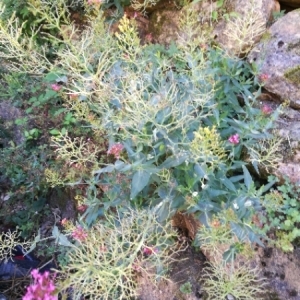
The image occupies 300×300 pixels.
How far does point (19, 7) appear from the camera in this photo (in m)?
3.21

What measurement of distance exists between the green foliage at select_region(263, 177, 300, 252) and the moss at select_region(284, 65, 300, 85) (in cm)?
61

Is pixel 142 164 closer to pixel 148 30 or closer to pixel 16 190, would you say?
pixel 16 190

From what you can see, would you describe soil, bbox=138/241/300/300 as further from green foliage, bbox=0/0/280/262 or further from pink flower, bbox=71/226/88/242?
pink flower, bbox=71/226/88/242

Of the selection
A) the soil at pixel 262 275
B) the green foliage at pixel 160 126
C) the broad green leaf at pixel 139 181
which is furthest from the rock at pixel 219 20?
the soil at pixel 262 275

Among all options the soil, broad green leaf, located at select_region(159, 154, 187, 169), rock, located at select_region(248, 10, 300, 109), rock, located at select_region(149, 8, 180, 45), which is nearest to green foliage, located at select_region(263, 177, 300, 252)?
the soil

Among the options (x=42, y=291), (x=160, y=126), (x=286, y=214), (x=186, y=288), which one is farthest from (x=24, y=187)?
(x=286, y=214)

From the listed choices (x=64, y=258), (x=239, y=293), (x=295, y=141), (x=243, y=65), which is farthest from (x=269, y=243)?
(x=64, y=258)

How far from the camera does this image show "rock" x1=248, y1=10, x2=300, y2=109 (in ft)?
7.05

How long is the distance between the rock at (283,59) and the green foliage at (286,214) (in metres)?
0.55

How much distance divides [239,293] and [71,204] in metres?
1.51

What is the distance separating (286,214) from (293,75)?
824 mm

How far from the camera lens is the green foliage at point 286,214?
175 centimetres

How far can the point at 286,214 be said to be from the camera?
6.12 ft

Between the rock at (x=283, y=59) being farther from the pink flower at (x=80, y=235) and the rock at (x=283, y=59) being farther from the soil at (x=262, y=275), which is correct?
the pink flower at (x=80, y=235)
